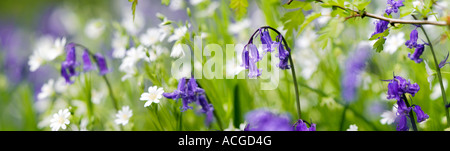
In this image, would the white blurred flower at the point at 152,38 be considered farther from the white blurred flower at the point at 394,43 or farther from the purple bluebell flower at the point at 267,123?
the white blurred flower at the point at 394,43

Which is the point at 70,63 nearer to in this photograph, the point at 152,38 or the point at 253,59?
the point at 152,38

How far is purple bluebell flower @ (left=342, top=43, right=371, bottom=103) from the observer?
263 centimetres

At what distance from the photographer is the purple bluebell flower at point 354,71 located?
263 centimetres

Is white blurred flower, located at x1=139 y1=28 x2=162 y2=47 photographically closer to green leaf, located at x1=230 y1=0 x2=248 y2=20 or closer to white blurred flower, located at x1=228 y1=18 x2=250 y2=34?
white blurred flower, located at x1=228 y1=18 x2=250 y2=34

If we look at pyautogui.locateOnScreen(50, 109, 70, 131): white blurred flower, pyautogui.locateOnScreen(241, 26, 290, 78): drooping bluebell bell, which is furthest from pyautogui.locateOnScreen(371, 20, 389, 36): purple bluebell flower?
pyautogui.locateOnScreen(50, 109, 70, 131): white blurred flower

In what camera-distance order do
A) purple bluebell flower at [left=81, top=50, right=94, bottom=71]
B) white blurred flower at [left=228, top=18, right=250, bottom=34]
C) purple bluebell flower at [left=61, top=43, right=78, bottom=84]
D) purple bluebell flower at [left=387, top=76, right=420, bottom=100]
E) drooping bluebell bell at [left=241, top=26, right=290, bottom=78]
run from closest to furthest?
purple bluebell flower at [left=387, top=76, right=420, bottom=100] → drooping bluebell bell at [left=241, top=26, right=290, bottom=78] → purple bluebell flower at [left=61, top=43, right=78, bottom=84] → purple bluebell flower at [left=81, top=50, right=94, bottom=71] → white blurred flower at [left=228, top=18, right=250, bottom=34]

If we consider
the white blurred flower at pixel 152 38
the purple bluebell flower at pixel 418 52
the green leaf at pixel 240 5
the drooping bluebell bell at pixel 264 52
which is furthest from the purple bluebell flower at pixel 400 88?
the white blurred flower at pixel 152 38

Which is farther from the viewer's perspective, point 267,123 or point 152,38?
point 152,38

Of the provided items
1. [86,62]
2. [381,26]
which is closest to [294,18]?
[381,26]

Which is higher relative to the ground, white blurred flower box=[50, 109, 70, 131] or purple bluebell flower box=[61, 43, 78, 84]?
purple bluebell flower box=[61, 43, 78, 84]

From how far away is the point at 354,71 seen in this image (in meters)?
2.64
